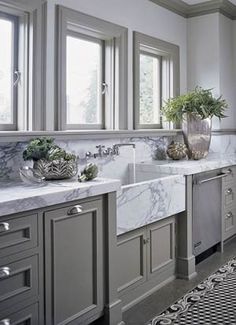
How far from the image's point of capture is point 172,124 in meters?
4.31

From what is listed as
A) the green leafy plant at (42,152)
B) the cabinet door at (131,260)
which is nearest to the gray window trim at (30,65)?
the green leafy plant at (42,152)

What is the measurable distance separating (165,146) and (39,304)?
256 cm

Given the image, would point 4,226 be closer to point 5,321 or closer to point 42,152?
point 5,321

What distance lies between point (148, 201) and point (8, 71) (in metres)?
1.32

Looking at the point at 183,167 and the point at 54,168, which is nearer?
the point at 54,168

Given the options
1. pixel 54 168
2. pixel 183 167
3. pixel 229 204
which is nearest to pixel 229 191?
pixel 229 204

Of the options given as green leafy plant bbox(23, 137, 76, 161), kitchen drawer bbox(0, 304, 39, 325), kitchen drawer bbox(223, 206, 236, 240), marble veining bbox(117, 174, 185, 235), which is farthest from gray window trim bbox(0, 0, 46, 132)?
kitchen drawer bbox(223, 206, 236, 240)

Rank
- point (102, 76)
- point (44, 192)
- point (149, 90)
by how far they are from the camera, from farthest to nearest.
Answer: point (149, 90)
point (102, 76)
point (44, 192)

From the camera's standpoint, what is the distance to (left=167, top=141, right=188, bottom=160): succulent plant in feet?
13.1

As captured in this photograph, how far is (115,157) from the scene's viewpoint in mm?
3510

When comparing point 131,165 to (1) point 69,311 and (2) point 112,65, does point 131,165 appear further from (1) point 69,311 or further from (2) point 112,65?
(1) point 69,311

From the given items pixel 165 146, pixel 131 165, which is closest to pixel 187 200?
pixel 131 165

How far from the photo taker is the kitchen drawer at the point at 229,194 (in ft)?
12.9

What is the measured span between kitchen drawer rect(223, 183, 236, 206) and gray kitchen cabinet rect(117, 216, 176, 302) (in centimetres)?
96
